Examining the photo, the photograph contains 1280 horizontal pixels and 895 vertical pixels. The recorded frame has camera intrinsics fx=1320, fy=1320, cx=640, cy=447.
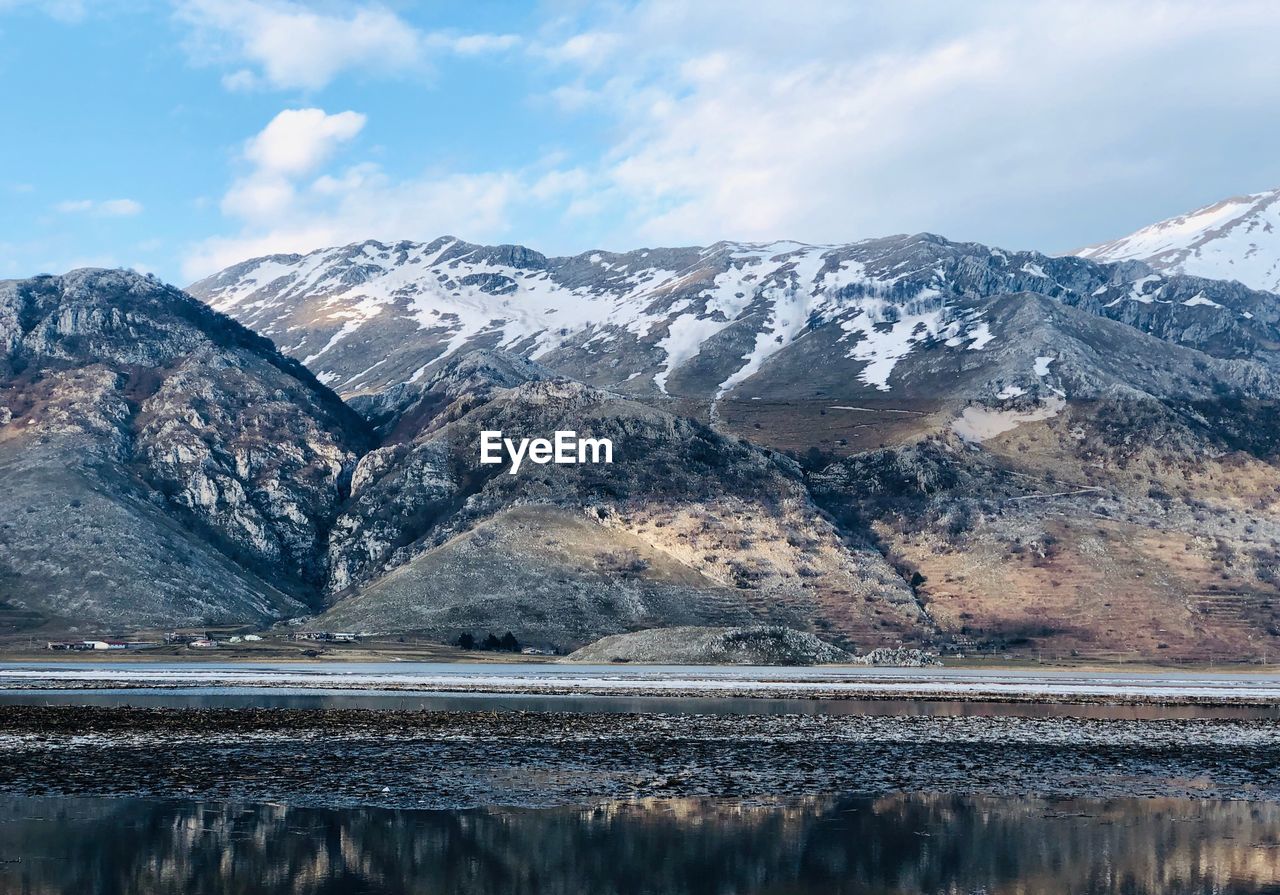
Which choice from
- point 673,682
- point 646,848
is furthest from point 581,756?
point 673,682

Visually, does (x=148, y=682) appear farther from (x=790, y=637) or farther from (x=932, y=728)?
(x=790, y=637)

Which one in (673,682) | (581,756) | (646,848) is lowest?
(673,682)

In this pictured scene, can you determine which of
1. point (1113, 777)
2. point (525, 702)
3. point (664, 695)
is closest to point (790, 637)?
point (664, 695)

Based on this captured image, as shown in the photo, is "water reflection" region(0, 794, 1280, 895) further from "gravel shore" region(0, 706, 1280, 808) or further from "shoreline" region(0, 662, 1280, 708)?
"shoreline" region(0, 662, 1280, 708)

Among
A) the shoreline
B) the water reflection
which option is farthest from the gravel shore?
the shoreline

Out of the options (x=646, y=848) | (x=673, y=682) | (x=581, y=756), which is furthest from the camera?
(x=673, y=682)

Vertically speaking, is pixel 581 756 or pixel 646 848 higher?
pixel 646 848

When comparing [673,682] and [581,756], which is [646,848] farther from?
[673,682]

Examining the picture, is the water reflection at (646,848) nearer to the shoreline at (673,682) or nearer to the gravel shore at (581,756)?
the gravel shore at (581,756)

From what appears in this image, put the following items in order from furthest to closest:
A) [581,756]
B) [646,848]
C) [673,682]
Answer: [673,682] → [581,756] → [646,848]
